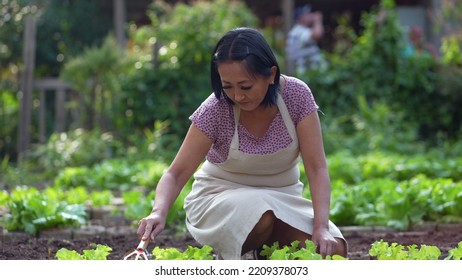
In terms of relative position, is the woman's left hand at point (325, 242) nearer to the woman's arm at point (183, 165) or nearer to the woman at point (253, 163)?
the woman at point (253, 163)

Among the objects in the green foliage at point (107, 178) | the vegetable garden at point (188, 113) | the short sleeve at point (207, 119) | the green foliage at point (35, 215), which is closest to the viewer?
the short sleeve at point (207, 119)

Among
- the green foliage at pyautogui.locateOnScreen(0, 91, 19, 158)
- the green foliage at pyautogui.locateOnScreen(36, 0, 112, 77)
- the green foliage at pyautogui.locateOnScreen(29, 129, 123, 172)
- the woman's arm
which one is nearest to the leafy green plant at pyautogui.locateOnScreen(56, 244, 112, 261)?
the woman's arm

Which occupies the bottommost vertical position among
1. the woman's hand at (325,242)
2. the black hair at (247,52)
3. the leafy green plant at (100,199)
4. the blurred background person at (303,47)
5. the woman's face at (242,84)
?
the leafy green plant at (100,199)

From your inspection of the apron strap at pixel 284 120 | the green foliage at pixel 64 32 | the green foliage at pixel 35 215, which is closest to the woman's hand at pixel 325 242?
the apron strap at pixel 284 120

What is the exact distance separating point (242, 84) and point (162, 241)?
1.60 metres

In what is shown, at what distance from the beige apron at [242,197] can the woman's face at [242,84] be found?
0.16m

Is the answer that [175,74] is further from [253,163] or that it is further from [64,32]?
→ [253,163]

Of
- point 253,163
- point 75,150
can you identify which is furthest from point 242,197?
point 75,150

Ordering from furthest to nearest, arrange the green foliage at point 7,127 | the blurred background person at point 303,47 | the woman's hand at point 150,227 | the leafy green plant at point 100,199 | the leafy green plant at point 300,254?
the blurred background person at point 303,47 → the green foliage at point 7,127 → the leafy green plant at point 100,199 → the woman's hand at point 150,227 → the leafy green plant at point 300,254

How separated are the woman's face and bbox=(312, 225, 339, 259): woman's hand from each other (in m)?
0.55

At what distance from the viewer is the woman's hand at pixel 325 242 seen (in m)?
3.12

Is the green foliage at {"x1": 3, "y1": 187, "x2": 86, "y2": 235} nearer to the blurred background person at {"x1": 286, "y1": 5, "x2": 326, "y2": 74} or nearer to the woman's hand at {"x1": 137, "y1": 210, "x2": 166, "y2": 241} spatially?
the woman's hand at {"x1": 137, "y1": 210, "x2": 166, "y2": 241}

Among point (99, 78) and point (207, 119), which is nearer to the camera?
point (207, 119)

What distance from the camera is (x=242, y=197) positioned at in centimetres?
332
